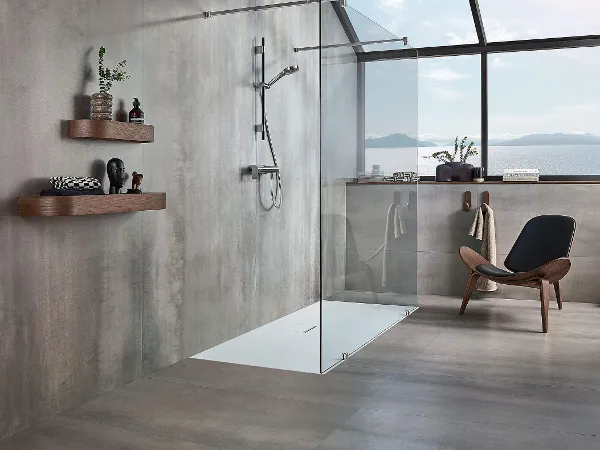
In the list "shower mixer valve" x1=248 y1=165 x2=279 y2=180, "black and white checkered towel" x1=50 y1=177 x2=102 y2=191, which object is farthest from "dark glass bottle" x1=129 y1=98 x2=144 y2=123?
"shower mixer valve" x1=248 y1=165 x2=279 y2=180

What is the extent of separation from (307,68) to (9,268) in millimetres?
2983

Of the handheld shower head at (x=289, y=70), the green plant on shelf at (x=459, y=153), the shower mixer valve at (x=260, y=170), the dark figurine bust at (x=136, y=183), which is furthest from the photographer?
the green plant on shelf at (x=459, y=153)

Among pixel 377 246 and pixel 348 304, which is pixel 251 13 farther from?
pixel 348 304

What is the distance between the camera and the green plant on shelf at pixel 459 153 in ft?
21.1

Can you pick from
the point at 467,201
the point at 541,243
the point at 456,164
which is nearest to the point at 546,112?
the point at 456,164

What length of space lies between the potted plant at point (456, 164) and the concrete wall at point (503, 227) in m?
0.10

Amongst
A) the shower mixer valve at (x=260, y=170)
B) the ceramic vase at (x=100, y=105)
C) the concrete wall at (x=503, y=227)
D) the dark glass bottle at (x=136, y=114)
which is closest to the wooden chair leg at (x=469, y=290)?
the concrete wall at (x=503, y=227)

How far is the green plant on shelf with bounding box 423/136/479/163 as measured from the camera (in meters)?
6.43

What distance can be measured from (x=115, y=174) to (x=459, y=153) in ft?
13.1

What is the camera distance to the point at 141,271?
3.64 metres

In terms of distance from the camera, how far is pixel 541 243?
219 inches

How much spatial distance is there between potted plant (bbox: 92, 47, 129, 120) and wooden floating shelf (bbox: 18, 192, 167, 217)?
0.38m

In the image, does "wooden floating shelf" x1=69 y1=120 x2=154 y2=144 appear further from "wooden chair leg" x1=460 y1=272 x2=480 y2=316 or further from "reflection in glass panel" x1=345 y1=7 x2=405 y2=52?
"wooden chair leg" x1=460 y1=272 x2=480 y2=316

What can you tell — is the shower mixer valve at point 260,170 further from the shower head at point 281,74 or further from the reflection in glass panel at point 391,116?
the reflection in glass panel at point 391,116
